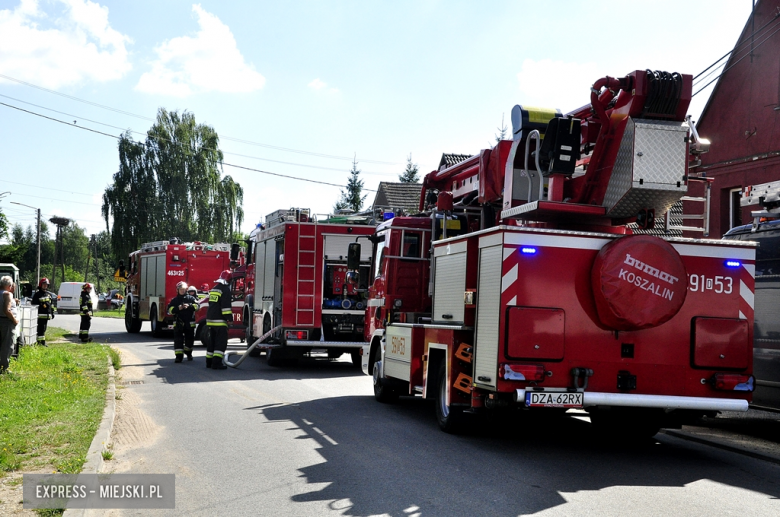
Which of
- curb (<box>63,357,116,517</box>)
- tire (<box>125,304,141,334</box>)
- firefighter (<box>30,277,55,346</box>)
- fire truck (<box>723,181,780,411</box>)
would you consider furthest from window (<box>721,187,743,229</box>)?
tire (<box>125,304,141,334</box>)

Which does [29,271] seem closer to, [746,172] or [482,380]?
[746,172]

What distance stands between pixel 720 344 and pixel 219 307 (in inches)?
436

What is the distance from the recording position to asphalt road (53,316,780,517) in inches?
229

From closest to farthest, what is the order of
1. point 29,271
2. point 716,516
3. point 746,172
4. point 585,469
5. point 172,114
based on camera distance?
point 716,516, point 585,469, point 746,172, point 172,114, point 29,271

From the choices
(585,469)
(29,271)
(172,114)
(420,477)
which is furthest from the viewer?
(29,271)

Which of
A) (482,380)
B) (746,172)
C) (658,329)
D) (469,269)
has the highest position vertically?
(746,172)

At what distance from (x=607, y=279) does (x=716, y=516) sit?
90.3 inches

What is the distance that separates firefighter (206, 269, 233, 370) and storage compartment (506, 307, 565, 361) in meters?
10.0

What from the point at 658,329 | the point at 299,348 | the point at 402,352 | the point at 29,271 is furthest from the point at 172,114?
the point at 29,271

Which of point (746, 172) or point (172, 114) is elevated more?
point (172, 114)

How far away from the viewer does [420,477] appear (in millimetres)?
6621

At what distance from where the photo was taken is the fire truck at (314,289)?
16281 millimetres

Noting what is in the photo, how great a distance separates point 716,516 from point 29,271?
114263 mm

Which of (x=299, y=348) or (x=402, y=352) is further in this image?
(x=299, y=348)
